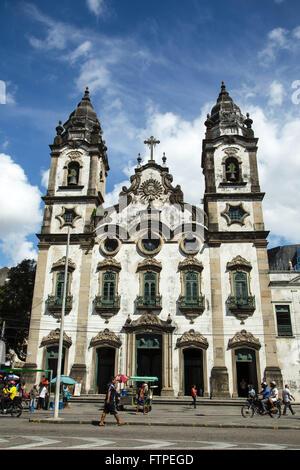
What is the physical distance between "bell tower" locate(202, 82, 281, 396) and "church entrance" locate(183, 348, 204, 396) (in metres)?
0.97

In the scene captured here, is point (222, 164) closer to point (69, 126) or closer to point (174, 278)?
point (174, 278)

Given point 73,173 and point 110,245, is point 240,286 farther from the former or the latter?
point 73,173

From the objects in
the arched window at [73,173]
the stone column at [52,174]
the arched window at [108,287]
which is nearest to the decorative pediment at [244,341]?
the arched window at [108,287]

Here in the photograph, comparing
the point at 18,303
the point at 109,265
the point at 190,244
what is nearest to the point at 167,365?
the point at 109,265

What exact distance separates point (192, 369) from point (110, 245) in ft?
33.8

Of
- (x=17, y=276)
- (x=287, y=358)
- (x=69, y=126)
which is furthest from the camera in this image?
(x=17, y=276)

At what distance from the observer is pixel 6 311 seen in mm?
34062

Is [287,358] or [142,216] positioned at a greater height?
[142,216]

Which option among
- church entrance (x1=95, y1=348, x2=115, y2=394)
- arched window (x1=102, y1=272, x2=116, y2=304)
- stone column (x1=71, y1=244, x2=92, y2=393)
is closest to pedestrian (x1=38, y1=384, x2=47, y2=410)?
stone column (x1=71, y1=244, x2=92, y2=393)

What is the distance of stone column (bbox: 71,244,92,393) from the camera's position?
2467 cm

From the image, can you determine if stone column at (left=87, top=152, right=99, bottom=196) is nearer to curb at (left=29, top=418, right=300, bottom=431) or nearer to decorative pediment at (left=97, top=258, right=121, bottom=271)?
decorative pediment at (left=97, top=258, right=121, bottom=271)

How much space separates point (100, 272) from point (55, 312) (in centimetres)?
408

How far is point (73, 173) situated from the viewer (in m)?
31.1

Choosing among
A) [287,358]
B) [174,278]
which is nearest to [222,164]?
[174,278]
